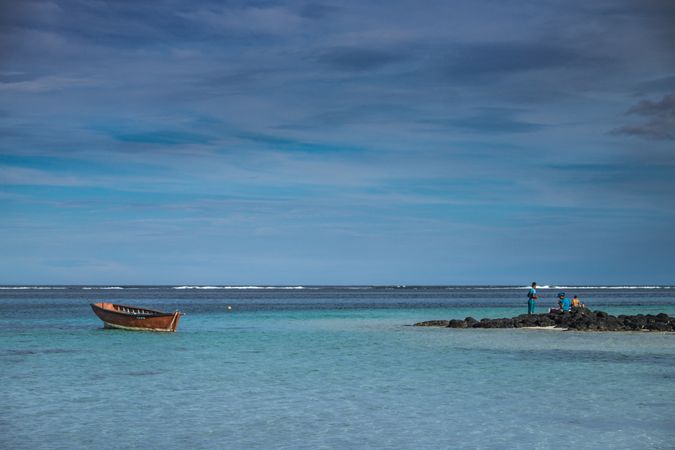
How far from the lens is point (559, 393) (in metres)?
20.3

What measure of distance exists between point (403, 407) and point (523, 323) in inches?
1108

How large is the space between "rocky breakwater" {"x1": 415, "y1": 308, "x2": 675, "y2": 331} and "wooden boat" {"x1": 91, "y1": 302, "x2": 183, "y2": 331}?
15.1 m

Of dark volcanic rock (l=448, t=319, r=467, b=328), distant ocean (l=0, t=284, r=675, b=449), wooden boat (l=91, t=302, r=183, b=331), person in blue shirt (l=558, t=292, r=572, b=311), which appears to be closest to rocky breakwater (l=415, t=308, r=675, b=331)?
dark volcanic rock (l=448, t=319, r=467, b=328)

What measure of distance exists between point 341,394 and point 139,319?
88.5 ft

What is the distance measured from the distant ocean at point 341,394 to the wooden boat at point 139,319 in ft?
22.9

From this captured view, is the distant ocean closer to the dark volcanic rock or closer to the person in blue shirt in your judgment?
the dark volcanic rock

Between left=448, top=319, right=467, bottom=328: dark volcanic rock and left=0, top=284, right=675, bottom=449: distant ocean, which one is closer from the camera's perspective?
left=0, top=284, right=675, bottom=449: distant ocean

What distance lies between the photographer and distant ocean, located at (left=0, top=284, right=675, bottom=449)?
15328 mm

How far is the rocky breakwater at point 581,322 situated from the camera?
41812 millimetres

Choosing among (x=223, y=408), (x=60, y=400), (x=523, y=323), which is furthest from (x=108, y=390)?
(x=523, y=323)

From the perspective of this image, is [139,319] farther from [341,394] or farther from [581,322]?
[341,394]

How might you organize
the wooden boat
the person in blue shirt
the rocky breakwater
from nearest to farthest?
the rocky breakwater → the wooden boat → the person in blue shirt

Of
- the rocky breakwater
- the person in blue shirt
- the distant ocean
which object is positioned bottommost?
the distant ocean

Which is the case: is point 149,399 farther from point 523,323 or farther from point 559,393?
point 523,323
